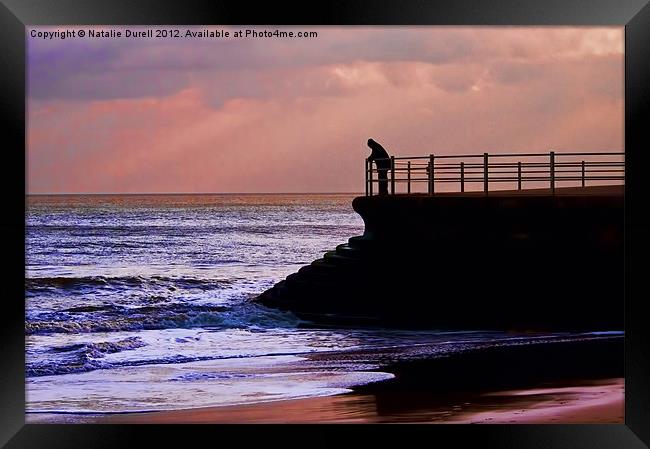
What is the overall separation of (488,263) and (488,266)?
55 mm

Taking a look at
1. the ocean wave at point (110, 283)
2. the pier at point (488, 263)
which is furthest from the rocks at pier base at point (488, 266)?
the ocean wave at point (110, 283)

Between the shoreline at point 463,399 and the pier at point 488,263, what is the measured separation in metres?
3.10

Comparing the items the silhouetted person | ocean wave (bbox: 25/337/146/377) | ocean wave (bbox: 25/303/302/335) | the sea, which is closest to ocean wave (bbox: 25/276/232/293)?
the sea

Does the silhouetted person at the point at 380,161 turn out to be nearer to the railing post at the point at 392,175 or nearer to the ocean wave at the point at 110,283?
the railing post at the point at 392,175

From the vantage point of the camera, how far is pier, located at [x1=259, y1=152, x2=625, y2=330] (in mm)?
17281

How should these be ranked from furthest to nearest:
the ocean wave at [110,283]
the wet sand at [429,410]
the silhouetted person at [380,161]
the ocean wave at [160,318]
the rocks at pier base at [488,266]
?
the ocean wave at [110,283], the ocean wave at [160,318], the silhouetted person at [380,161], the rocks at pier base at [488,266], the wet sand at [429,410]

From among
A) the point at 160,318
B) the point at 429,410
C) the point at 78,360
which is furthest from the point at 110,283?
the point at 429,410

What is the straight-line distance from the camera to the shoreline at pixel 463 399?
10.4 meters
